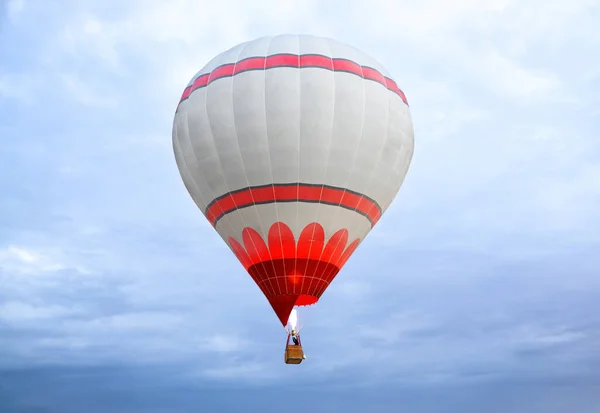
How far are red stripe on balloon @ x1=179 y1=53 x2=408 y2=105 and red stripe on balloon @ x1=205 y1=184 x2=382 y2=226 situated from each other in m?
3.09

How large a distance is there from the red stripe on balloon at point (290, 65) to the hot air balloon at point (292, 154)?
0.10 feet

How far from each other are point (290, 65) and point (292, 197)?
3.41 m

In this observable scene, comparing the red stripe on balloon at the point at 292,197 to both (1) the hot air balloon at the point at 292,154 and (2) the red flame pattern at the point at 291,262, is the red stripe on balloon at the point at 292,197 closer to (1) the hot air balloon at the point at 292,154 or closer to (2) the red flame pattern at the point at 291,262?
(1) the hot air balloon at the point at 292,154

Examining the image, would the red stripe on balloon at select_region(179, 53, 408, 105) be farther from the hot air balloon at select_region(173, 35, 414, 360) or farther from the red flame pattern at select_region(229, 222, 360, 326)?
the red flame pattern at select_region(229, 222, 360, 326)

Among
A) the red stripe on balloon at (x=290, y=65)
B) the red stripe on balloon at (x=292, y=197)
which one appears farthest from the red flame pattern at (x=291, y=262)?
the red stripe on balloon at (x=290, y=65)

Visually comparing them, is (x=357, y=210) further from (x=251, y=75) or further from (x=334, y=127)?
(x=251, y=75)

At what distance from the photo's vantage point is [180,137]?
73.3ft

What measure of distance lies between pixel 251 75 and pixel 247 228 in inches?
155

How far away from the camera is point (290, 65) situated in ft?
69.5

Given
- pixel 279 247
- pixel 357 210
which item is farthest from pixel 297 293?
pixel 357 210

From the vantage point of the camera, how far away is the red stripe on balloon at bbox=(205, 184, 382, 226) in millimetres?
20844

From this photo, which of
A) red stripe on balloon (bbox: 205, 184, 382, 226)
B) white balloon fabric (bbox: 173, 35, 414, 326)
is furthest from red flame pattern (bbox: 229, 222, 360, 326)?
red stripe on balloon (bbox: 205, 184, 382, 226)

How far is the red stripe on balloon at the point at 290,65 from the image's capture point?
21234mm

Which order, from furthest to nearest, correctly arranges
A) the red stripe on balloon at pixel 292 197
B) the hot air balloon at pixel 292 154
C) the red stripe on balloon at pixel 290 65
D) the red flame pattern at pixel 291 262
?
the red stripe on balloon at pixel 290 65 → the red flame pattern at pixel 291 262 → the red stripe on balloon at pixel 292 197 → the hot air balloon at pixel 292 154
